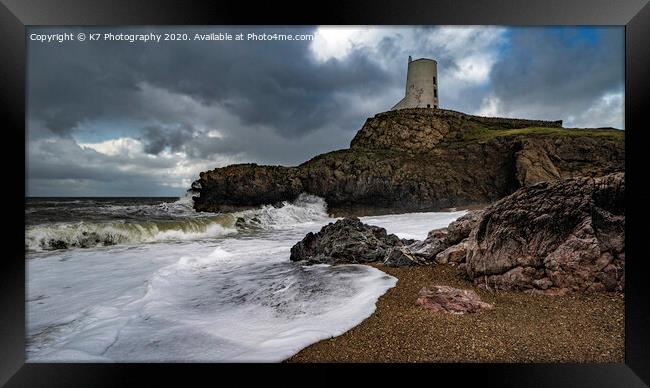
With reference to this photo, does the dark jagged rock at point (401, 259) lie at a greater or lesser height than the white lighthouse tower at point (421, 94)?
lesser

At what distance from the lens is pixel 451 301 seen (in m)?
2.98

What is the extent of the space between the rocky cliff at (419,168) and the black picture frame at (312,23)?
11.6 metres

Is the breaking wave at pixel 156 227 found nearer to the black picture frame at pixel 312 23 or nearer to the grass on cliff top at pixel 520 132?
the black picture frame at pixel 312 23

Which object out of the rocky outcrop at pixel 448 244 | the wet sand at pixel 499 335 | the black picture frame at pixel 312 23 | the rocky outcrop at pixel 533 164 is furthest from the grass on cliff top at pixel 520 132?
the wet sand at pixel 499 335

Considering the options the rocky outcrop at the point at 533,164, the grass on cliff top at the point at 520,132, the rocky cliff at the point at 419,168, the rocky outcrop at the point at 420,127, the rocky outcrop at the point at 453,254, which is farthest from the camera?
the rocky outcrop at the point at 420,127

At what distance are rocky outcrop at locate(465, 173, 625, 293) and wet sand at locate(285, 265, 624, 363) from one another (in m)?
0.19

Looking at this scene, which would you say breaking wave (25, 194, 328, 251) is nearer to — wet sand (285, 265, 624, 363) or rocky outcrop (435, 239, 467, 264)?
wet sand (285, 265, 624, 363)

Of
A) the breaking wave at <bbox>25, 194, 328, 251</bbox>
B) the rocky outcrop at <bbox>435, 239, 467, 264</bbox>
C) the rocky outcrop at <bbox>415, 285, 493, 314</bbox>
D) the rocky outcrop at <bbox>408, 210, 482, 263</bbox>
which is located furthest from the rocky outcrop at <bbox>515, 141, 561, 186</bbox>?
the rocky outcrop at <bbox>415, 285, 493, 314</bbox>

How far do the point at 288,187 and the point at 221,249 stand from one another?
34.5 feet

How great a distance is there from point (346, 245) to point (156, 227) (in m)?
7.40

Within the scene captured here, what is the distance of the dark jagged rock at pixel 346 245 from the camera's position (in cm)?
504

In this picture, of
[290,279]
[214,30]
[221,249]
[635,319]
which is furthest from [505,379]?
[221,249]

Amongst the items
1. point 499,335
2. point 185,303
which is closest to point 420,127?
point 499,335

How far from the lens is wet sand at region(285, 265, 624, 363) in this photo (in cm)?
251
